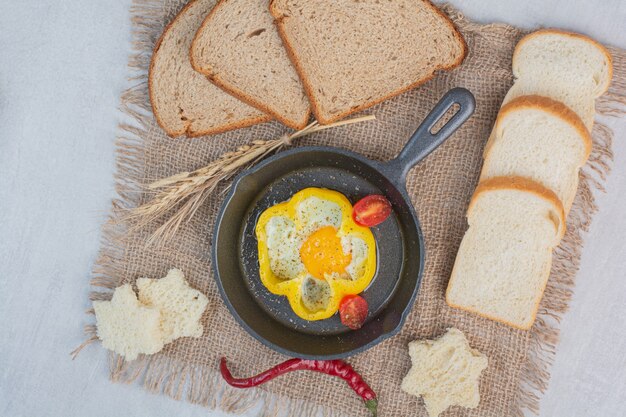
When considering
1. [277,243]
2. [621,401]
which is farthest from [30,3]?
[621,401]

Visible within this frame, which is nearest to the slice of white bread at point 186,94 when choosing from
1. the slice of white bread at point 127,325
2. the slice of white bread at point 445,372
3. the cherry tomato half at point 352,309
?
the slice of white bread at point 127,325

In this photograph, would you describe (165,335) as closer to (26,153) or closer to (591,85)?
(26,153)

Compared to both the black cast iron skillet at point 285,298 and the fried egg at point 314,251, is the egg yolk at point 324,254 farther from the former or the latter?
the black cast iron skillet at point 285,298

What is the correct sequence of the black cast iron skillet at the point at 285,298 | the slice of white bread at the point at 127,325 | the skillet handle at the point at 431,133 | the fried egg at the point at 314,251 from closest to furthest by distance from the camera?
the skillet handle at the point at 431,133 → the fried egg at the point at 314,251 → the black cast iron skillet at the point at 285,298 → the slice of white bread at the point at 127,325

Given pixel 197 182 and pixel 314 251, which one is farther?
pixel 197 182

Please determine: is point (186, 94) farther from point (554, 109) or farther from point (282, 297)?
point (554, 109)

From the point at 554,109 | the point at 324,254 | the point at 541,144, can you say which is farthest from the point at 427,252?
the point at 554,109

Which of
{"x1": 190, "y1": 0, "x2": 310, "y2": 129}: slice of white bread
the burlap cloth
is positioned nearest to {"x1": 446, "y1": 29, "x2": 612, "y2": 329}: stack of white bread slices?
the burlap cloth
